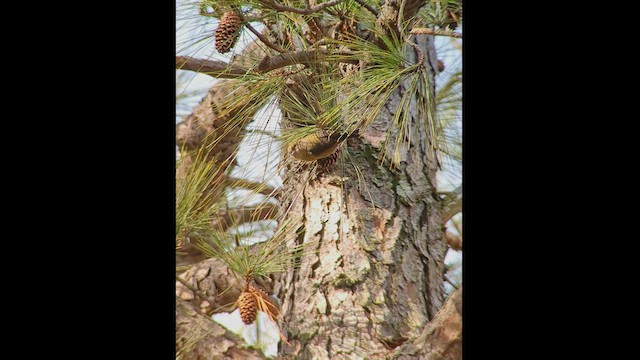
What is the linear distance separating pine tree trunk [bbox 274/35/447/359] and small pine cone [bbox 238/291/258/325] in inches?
1.8

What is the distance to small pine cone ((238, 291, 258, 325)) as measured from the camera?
0.88 m

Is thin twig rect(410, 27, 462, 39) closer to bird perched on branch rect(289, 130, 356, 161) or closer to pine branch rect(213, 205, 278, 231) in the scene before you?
bird perched on branch rect(289, 130, 356, 161)

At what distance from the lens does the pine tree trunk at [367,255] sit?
0.88 m

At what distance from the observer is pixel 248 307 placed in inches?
34.8

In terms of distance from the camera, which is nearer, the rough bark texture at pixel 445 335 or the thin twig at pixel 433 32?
the rough bark texture at pixel 445 335

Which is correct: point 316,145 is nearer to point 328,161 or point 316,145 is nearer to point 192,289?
point 328,161

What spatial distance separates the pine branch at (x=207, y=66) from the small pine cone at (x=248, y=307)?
30cm

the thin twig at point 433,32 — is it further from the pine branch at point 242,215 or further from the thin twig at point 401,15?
the pine branch at point 242,215

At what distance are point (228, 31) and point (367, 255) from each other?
1.19 ft

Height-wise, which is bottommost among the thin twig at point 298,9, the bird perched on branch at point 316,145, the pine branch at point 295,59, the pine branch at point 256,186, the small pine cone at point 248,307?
the small pine cone at point 248,307

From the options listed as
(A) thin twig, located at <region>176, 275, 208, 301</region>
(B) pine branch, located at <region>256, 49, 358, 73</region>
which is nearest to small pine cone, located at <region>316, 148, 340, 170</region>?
(B) pine branch, located at <region>256, 49, 358, 73</region>

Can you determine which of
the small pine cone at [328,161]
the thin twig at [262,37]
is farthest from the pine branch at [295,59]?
the small pine cone at [328,161]

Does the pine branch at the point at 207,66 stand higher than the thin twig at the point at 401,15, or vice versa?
the thin twig at the point at 401,15
